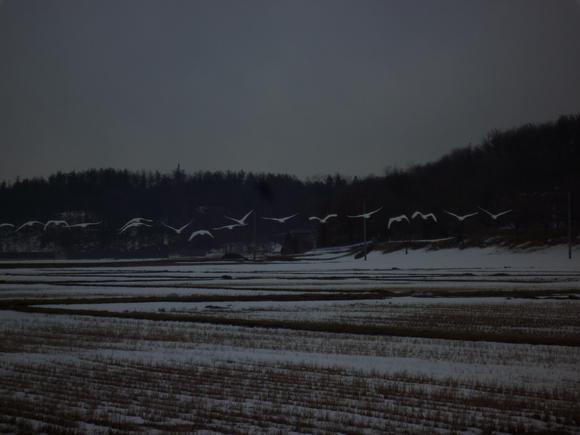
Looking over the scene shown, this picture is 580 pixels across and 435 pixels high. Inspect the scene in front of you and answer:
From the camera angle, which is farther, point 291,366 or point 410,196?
point 410,196

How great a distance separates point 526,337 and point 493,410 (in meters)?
7.78

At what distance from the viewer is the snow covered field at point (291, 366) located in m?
9.38

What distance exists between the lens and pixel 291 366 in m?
13.4

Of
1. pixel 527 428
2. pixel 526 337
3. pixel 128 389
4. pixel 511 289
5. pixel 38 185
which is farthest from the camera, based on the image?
pixel 38 185

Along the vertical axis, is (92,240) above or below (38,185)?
below

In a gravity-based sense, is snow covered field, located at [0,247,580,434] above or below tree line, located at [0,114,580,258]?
below

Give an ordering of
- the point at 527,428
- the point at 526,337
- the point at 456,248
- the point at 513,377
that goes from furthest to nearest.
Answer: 1. the point at 456,248
2. the point at 526,337
3. the point at 513,377
4. the point at 527,428

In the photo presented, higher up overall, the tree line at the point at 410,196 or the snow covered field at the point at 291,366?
the tree line at the point at 410,196

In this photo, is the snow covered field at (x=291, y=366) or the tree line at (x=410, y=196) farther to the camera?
the tree line at (x=410, y=196)

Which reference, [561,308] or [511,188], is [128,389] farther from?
[511,188]

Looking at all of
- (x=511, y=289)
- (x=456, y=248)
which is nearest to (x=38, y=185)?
(x=456, y=248)

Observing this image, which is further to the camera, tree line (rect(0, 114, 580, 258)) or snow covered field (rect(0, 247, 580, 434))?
tree line (rect(0, 114, 580, 258))

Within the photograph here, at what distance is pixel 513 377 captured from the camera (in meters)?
12.3

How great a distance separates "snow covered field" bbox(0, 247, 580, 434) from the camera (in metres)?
9.38
